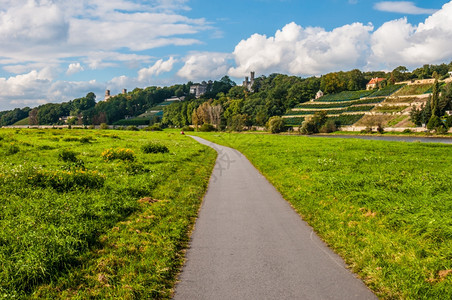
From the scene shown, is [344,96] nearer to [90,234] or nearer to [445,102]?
[445,102]

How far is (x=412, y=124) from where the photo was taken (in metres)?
92.3

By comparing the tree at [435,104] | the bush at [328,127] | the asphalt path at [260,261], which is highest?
the tree at [435,104]

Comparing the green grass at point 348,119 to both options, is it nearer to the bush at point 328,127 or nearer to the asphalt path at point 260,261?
the bush at point 328,127

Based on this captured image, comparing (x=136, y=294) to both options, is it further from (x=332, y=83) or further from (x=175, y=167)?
(x=332, y=83)

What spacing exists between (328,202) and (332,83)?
171070 mm

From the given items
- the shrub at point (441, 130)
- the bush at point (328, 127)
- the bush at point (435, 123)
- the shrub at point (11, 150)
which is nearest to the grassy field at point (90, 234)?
the shrub at point (11, 150)

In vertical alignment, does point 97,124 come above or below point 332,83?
below

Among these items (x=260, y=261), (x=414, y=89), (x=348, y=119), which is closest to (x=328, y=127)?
(x=348, y=119)

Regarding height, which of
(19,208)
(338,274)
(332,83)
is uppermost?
(332,83)

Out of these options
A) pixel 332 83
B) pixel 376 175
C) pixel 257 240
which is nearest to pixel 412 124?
pixel 332 83

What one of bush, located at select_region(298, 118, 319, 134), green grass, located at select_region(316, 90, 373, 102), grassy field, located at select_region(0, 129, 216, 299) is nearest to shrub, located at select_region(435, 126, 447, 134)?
bush, located at select_region(298, 118, 319, 134)

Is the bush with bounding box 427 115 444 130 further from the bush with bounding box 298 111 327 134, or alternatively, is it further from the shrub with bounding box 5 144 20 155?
the shrub with bounding box 5 144 20 155

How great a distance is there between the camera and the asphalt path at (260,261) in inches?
233

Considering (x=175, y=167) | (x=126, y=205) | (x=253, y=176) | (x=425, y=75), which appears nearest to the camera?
(x=126, y=205)
